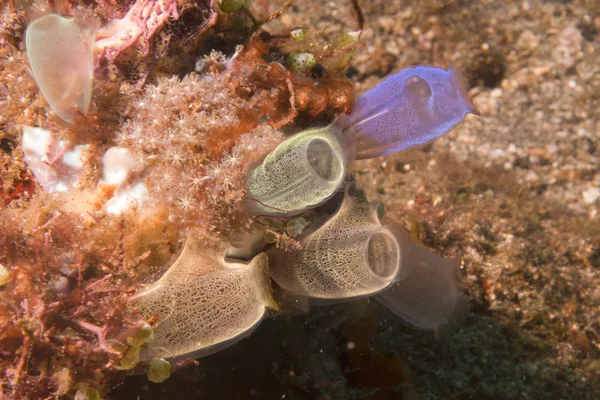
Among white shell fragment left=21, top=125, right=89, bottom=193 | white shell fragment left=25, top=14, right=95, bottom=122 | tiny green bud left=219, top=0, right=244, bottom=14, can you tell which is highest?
white shell fragment left=25, top=14, right=95, bottom=122

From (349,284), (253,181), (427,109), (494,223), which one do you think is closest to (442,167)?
(494,223)

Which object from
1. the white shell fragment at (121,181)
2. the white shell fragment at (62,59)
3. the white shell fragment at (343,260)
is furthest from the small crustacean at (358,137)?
the white shell fragment at (62,59)

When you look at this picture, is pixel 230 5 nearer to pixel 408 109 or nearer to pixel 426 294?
pixel 408 109

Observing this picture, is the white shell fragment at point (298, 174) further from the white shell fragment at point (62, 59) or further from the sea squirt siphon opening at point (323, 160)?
the white shell fragment at point (62, 59)

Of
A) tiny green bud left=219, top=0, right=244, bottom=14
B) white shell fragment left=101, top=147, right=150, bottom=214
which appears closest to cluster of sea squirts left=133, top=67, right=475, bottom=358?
white shell fragment left=101, top=147, right=150, bottom=214

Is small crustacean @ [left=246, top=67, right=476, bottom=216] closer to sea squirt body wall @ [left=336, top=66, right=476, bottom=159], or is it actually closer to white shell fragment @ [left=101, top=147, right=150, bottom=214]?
sea squirt body wall @ [left=336, top=66, right=476, bottom=159]

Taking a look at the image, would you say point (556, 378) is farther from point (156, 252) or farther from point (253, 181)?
point (156, 252)

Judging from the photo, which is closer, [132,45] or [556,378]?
[132,45]
